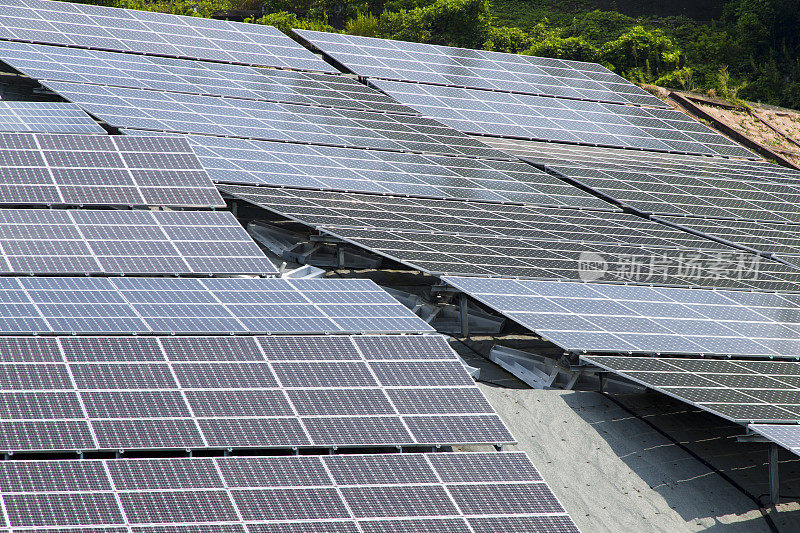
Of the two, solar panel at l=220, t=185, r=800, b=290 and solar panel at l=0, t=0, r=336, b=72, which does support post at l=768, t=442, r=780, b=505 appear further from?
solar panel at l=0, t=0, r=336, b=72

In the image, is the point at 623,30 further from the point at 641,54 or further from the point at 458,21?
the point at 458,21

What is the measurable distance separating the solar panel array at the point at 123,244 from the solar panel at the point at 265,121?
27.5ft

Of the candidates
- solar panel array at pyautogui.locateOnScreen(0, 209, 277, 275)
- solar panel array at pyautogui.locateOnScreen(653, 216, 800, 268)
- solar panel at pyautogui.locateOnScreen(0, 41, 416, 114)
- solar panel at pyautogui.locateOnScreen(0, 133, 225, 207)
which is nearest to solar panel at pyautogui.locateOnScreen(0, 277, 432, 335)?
solar panel array at pyautogui.locateOnScreen(0, 209, 277, 275)

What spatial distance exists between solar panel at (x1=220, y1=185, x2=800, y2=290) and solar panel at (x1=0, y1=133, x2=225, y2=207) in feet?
5.76

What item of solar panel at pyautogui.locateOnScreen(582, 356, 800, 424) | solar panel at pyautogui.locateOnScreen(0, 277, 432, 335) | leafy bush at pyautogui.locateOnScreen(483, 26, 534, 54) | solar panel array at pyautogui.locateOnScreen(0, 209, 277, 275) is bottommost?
solar panel at pyautogui.locateOnScreen(582, 356, 800, 424)

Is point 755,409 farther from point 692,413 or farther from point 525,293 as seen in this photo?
point 525,293

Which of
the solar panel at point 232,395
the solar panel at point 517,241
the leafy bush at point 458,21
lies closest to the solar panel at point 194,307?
the solar panel at point 232,395

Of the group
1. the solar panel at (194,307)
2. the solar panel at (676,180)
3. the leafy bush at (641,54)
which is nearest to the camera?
the solar panel at (194,307)

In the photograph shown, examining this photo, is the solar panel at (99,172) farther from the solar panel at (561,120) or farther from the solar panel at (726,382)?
the solar panel at (561,120)

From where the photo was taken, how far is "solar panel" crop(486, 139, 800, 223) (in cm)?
3831

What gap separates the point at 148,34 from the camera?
46438 mm

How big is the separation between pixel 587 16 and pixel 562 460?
60152 mm

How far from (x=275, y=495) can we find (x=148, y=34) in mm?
34803

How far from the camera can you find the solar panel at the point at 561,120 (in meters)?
44.8
